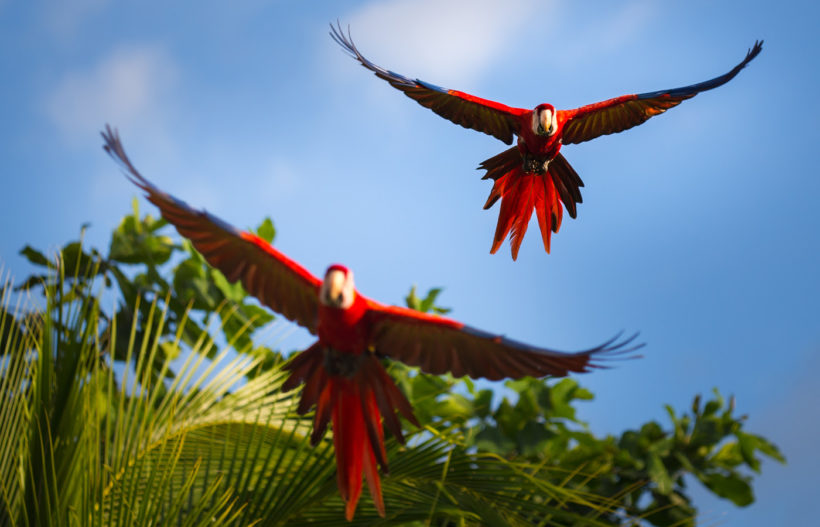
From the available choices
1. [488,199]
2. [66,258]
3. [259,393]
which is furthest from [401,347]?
[66,258]

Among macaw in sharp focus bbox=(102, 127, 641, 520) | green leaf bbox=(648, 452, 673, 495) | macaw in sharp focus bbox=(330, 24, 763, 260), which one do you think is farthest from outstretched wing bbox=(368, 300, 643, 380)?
green leaf bbox=(648, 452, 673, 495)

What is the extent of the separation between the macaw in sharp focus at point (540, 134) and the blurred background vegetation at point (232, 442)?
2.95 feet

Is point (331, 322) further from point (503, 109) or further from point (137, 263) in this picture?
point (137, 263)

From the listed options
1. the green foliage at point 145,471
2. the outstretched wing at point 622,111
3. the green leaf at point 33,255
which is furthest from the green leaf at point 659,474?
the green leaf at point 33,255

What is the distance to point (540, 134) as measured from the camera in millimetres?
1655

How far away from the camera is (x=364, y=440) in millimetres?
1430

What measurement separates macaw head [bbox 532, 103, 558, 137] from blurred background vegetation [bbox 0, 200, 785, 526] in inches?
42.7

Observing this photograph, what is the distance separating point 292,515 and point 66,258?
2.42 meters

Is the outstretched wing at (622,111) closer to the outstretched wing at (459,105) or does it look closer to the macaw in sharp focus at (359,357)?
the outstretched wing at (459,105)

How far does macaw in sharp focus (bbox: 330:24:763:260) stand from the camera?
1705 millimetres

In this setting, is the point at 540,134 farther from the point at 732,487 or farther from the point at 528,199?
the point at 732,487

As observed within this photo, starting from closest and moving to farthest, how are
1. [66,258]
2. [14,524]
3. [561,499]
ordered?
[14,524], [561,499], [66,258]

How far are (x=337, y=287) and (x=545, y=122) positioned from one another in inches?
23.0

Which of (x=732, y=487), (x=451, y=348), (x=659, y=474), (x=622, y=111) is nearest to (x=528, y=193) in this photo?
(x=622, y=111)
